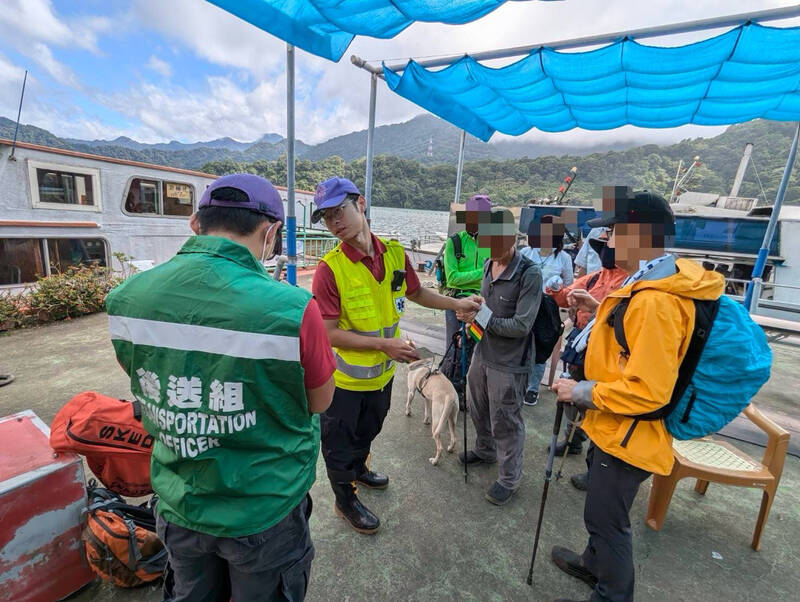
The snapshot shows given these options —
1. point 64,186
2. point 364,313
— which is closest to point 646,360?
point 364,313

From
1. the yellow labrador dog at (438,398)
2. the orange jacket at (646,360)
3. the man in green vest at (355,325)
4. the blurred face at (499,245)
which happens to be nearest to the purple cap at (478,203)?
the blurred face at (499,245)

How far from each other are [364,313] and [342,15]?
247 cm

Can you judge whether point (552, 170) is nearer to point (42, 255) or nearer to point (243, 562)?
point (42, 255)

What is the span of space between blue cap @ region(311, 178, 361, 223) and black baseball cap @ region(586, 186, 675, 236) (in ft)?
4.61

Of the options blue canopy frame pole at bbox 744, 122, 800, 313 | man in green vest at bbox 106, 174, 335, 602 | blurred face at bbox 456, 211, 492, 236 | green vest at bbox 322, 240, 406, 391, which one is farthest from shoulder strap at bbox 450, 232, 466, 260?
blue canopy frame pole at bbox 744, 122, 800, 313

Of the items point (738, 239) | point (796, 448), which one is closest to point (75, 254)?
point (796, 448)

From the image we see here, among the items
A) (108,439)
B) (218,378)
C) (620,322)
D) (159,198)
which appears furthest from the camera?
(159,198)

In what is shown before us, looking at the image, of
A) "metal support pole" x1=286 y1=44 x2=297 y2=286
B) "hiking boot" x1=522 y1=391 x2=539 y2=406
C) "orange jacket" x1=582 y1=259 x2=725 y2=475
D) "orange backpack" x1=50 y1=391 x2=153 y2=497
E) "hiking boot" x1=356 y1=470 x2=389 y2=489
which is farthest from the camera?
"hiking boot" x1=522 y1=391 x2=539 y2=406

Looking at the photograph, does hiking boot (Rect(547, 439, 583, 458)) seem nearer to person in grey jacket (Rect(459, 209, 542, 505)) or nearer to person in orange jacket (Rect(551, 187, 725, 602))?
person in grey jacket (Rect(459, 209, 542, 505))

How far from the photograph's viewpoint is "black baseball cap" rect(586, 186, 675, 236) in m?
1.60

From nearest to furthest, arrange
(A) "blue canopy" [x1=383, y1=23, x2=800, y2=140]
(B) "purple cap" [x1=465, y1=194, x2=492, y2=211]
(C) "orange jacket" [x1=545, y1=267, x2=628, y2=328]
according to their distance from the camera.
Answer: (C) "orange jacket" [x1=545, y1=267, x2=628, y2=328], (B) "purple cap" [x1=465, y1=194, x2=492, y2=211], (A) "blue canopy" [x1=383, y1=23, x2=800, y2=140]

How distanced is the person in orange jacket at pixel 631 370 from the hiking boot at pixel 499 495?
0.88 metres

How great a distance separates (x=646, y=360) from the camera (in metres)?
1.41

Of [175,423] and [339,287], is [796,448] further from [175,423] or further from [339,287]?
[175,423]
